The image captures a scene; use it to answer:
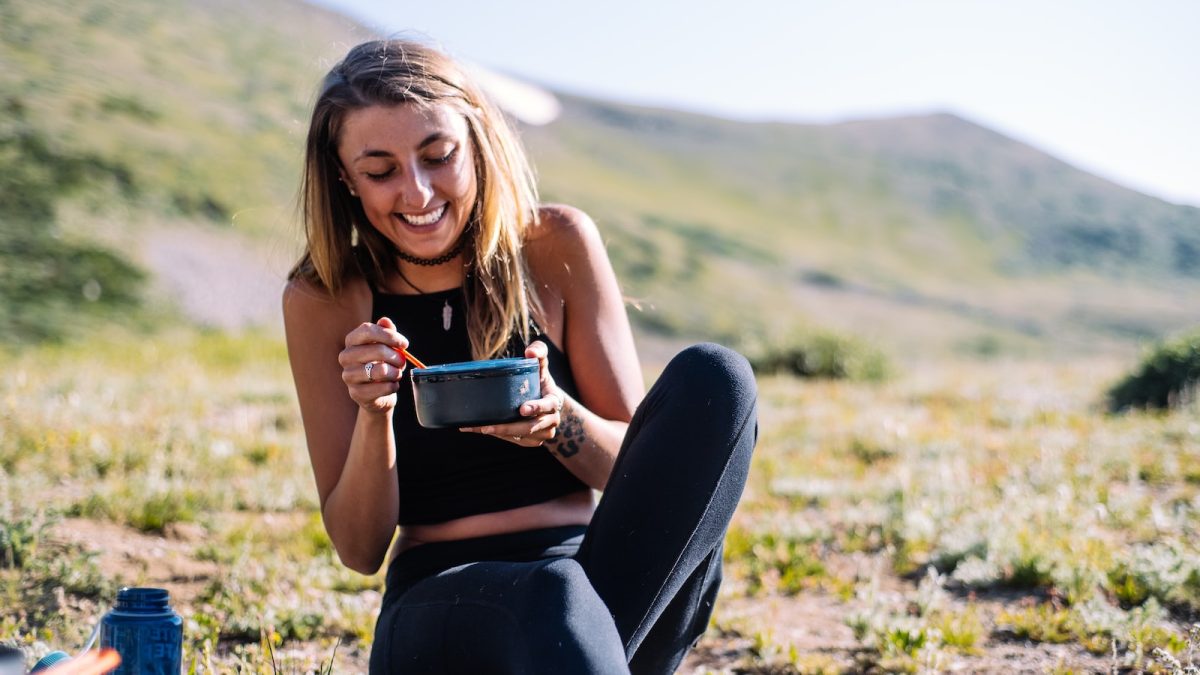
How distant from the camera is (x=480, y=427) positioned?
241 centimetres

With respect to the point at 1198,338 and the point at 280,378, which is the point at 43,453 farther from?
the point at 1198,338

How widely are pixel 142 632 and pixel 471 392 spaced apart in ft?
2.62

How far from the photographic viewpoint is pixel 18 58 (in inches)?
1227

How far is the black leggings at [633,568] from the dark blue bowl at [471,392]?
0.34 metres

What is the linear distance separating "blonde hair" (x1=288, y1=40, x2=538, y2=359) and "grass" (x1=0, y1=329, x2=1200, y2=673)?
3.53ft

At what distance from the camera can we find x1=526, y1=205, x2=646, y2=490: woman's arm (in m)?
3.04

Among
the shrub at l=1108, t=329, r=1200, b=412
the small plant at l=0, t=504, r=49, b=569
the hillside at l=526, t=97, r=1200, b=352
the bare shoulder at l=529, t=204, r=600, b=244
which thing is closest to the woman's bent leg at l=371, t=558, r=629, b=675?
the bare shoulder at l=529, t=204, r=600, b=244

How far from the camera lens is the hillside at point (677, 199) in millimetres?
23547

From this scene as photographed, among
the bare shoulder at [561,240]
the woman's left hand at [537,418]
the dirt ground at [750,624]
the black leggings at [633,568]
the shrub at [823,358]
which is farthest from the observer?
the shrub at [823,358]

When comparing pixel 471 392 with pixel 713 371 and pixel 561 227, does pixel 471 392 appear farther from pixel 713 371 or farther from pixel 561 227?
pixel 561 227

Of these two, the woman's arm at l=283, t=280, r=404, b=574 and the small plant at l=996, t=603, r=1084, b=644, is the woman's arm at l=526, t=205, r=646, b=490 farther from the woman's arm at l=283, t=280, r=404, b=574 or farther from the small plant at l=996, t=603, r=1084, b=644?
the small plant at l=996, t=603, r=1084, b=644

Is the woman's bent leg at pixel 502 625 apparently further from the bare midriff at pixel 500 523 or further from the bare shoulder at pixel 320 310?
the bare shoulder at pixel 320 310

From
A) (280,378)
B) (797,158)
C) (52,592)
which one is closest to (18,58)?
(280,378)

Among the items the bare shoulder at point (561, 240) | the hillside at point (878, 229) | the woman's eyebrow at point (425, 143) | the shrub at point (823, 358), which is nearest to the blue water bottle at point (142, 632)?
the woman's eyebrow at point (425, 143)
